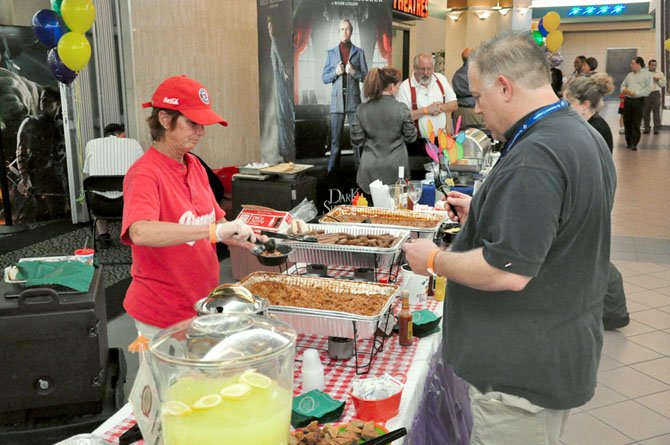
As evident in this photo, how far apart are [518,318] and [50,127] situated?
696 cm

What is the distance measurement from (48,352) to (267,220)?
3.32ft

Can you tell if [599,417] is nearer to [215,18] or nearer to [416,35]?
[215,18]

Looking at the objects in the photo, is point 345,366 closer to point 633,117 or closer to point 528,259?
point 528,259

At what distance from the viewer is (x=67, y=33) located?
19.9 feet

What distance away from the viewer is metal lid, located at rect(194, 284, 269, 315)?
1678mm

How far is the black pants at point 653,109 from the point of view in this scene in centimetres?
1601

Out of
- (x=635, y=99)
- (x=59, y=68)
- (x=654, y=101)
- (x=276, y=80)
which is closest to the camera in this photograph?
(x=59, y=68)

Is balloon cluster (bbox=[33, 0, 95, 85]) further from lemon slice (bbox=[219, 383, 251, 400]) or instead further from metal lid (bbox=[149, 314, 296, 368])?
lemon slice (bbox=[219, 383, 251, 400])

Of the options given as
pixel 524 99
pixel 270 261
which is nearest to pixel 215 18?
pixel 270 261

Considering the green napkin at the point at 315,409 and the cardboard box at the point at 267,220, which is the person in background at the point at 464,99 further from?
the green napkin at the point at 315,409

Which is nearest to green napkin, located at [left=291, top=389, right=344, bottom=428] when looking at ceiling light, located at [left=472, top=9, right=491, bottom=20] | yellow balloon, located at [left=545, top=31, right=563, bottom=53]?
yellow balloon, located at [left=545, top=31, right=563, bottom=53]

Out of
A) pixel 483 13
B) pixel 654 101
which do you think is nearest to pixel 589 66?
pixel 483 13

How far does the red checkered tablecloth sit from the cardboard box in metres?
0.44

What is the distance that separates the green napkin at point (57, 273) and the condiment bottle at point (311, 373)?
1.20 meters
